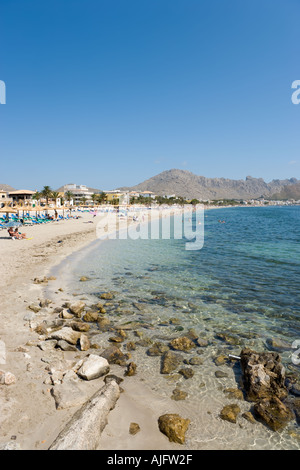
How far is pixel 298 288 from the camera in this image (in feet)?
41.5

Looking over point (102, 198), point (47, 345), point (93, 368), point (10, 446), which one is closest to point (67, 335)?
point (47, 345)

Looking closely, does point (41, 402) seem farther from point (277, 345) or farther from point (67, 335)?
point (277, 345)

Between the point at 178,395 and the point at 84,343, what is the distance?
3.03 meters

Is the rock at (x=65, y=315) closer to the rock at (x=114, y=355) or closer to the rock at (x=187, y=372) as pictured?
the rock at (x=114, y=355)

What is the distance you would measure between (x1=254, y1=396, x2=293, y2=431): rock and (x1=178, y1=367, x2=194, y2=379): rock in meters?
1.54

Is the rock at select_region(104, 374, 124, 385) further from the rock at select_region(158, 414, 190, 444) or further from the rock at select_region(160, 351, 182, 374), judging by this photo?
the rock at select_region(158, 414, 190, 444)

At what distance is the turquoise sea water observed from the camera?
537cm

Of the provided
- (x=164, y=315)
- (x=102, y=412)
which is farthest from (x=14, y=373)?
(x=164, y=315)

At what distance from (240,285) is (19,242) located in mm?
19777

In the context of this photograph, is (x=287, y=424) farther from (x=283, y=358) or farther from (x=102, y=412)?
(x=102, y=412)

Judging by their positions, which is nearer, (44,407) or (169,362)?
(44,407)

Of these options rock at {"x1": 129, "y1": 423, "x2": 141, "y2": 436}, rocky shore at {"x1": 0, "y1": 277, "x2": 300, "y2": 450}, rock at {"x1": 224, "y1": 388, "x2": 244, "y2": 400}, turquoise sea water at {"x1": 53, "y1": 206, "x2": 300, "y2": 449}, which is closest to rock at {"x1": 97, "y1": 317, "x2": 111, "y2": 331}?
rocky shore at {"x1": 0, "y1": 277, "x2": 300, "y2": 450}

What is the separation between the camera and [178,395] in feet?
17.7

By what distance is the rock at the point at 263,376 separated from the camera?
5.39 metres
